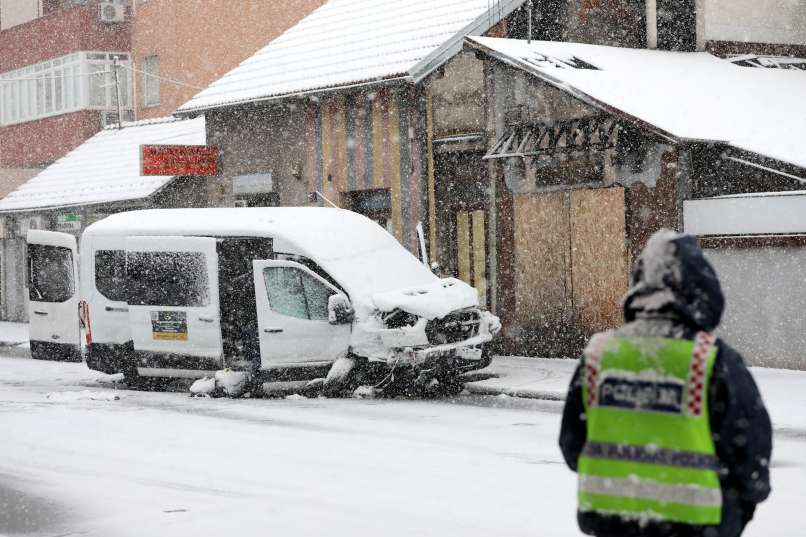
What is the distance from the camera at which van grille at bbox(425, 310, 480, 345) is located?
1498 centimetres

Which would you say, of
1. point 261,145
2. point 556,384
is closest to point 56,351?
point 556,384

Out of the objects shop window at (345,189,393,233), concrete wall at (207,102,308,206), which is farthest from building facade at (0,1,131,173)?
shop window at (345,189,393,233)

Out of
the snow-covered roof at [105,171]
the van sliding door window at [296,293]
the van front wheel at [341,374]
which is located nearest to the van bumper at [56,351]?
the van sliding door window at [296,293]

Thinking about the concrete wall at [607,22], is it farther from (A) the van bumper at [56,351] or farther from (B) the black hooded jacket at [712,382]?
(B) the black hooded jacket at [712,382]

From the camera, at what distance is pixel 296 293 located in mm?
15570

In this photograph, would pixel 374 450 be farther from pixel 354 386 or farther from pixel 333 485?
pixel 354 386

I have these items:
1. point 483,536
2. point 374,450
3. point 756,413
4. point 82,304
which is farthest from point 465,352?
point 756,413

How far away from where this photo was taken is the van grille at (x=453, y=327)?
590 inches

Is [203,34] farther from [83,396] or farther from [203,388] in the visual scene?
[203,388]

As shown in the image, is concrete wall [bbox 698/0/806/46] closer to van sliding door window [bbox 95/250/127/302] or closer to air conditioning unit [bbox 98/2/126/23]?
van sliding door window [bbox 95/250/127/302]

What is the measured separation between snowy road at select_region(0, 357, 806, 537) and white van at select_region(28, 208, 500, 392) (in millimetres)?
592

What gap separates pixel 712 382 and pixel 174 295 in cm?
1278

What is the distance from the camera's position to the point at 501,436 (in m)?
12.0

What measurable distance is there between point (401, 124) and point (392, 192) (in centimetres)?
114
